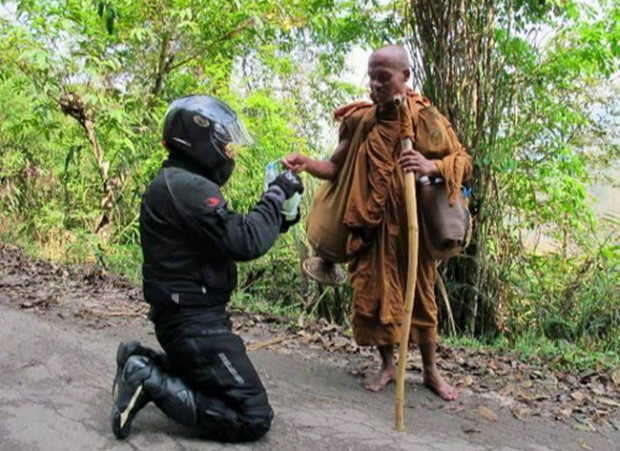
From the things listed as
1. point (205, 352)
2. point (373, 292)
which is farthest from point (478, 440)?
point (205, 352)

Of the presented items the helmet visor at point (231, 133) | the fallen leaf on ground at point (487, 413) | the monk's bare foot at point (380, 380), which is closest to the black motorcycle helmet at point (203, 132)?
the helmet visor at point (231, 133)

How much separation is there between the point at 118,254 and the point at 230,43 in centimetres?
309

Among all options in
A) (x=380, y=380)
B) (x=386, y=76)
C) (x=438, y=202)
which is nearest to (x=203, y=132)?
(x=386, y=76)

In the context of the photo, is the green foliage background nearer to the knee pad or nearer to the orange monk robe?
the orange monk robe

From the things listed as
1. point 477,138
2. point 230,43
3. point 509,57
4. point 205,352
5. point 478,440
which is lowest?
point 478,440

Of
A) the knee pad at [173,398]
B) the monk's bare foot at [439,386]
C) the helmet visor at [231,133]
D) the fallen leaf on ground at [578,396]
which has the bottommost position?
the fallen leaf on ground at [578,396]

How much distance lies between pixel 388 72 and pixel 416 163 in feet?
1.72

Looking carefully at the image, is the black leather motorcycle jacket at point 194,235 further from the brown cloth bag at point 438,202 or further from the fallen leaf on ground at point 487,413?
the fallen leaf on ground at point 487,413

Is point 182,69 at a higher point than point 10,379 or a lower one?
higher

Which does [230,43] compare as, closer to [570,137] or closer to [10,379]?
[570,137]

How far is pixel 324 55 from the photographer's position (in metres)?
12.1

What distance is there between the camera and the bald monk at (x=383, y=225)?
11.9 ft

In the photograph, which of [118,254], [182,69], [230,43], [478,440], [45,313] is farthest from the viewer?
[182,69]

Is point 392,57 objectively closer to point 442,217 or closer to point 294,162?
point 294,162
